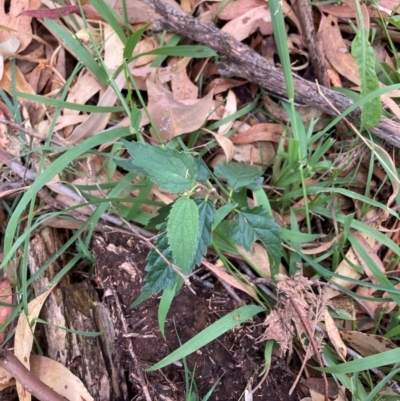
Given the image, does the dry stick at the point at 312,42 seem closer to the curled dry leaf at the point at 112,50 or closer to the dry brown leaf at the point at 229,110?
the dry brown leaf at the point at 229,110

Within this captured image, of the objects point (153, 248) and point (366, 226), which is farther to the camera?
point (366, 226)

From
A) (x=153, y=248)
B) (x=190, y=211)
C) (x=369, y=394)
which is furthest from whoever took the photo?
(x=369, y=394)

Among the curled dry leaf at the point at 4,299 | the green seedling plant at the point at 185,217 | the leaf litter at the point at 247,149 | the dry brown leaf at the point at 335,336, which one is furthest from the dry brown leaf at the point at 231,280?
the curled dry leaf at the point at 4,299

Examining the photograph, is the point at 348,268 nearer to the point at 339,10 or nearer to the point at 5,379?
the point at 339,10

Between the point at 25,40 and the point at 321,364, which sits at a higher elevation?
the point at 25,40

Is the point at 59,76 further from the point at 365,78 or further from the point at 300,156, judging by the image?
the point at 365,78

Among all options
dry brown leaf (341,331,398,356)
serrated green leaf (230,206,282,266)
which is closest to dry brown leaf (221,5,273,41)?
serrated green leaf (230,206,282,266)

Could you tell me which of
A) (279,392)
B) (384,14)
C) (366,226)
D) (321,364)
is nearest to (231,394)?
(279,392)
